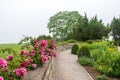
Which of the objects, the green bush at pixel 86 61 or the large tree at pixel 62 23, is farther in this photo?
the large tree at pixel 62 23

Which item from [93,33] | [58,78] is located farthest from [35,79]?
[93,33]

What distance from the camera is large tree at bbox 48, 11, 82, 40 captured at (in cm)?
6657

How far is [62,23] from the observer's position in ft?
226

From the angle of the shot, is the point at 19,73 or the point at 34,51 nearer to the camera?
the point at 19,73

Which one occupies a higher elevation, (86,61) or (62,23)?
(62,23)

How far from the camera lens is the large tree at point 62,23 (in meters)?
66.6

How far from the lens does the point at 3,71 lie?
7.11 m

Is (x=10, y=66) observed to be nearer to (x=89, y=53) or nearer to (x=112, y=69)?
(x=112, y=69)

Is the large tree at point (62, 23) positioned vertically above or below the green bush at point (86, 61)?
above

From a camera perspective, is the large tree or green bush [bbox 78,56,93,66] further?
the large tree

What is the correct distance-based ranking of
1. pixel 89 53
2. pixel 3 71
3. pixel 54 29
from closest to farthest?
pixel 3 71 → pixel 89 53 → pixel 54 29

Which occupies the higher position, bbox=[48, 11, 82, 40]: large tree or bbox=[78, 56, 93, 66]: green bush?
bbox=[48, 11, 82, 40]: large tree

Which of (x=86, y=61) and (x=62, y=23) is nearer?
(x=86, y=61)

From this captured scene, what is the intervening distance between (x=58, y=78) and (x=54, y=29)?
2093 inches
